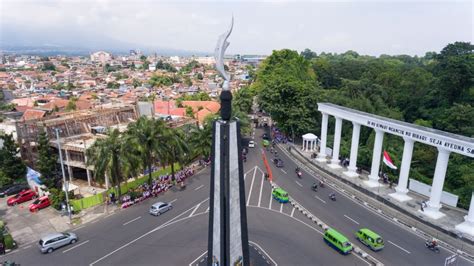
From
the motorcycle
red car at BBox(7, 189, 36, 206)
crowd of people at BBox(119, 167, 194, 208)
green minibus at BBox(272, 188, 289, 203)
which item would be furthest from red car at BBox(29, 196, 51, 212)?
the motorcycle

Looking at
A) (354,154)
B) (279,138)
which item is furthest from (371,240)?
(279,138)

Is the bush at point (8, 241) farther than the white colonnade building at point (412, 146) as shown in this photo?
No

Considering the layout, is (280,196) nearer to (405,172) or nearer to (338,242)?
(338,242)

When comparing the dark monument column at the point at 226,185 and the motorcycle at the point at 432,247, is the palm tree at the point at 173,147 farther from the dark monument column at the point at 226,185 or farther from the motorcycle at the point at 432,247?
the motorcycle at the point at 432,247

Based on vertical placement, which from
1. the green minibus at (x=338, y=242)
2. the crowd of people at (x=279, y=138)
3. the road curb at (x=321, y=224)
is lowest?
the crowd of people at (x=279, y=138)

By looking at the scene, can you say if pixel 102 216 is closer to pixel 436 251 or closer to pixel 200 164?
pixel 200 164

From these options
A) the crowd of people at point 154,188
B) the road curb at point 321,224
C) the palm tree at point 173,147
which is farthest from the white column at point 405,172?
the crowd of people at point 154,188

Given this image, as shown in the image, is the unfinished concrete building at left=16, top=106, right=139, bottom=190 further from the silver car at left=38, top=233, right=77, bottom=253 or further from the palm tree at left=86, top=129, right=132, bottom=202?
the silver car at left=38, top=233, right=77, bottom=253
